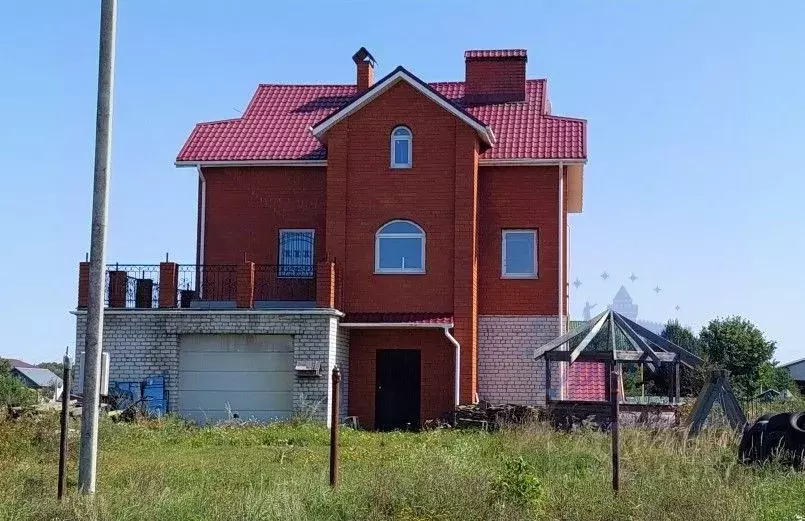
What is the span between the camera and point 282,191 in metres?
24.8

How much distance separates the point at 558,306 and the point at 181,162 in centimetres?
930

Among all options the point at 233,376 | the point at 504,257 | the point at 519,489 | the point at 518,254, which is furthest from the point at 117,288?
the point at 519,489

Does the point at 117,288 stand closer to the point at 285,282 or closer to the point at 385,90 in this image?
the point at 285,282

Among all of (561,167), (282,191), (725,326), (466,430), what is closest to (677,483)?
(466,430)

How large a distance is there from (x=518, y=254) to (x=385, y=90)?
473 cm

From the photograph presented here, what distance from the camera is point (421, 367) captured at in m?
23.5

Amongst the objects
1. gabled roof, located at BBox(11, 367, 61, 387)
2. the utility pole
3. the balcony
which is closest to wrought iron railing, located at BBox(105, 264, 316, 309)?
the balcony

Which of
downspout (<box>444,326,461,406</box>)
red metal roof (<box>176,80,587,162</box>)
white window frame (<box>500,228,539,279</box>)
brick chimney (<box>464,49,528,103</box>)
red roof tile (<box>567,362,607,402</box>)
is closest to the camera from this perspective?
downspout (<box>444,326,461,406</box>)

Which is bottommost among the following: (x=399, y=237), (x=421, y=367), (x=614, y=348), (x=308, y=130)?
(x=421, y=367)

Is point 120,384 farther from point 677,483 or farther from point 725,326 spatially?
point 725,326

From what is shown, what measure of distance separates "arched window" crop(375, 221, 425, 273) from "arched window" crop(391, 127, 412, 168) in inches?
54.6

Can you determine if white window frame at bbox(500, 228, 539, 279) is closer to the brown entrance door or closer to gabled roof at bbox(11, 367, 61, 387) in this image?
the brown entrance door

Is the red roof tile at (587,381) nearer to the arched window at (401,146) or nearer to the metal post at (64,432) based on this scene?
the arched window at (401,146)

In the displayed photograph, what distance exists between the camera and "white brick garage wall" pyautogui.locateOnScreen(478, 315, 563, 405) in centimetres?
2352
